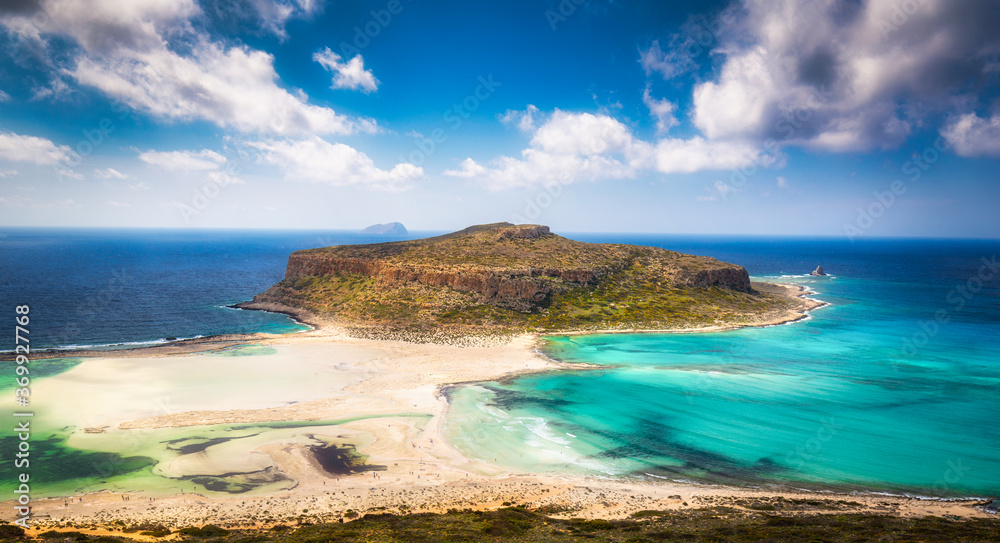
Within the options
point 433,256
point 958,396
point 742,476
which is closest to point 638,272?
point 433,256

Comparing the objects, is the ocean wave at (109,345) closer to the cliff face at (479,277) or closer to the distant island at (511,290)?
the distant island at (511,290)

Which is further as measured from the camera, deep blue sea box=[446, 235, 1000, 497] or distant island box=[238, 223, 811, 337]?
distant island box=[238, 223, 811, 337]

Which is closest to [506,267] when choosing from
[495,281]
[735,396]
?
[495,281]

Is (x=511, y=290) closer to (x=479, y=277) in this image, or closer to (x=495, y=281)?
(x=495, y=281)

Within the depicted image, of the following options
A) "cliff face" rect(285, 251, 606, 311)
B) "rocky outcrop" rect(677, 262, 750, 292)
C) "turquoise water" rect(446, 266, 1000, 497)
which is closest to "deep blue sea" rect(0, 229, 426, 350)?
"cliff face" rect(285, 251, 606, 311)

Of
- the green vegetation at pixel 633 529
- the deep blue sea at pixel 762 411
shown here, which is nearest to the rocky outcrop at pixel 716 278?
the deep blue sea at pixel 762 411

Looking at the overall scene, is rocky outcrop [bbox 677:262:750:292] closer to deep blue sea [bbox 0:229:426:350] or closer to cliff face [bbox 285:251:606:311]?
cliff face [bbox 285:251:606:311]
